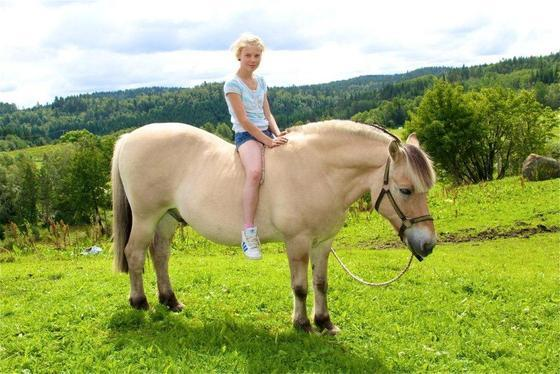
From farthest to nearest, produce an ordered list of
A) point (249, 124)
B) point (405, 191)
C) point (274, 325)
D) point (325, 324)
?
point (274, 325)
point (325, 324)
point (249, 124)
point (405, 191)

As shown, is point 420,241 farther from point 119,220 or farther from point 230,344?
point 119,220

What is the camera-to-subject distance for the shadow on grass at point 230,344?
502 cm

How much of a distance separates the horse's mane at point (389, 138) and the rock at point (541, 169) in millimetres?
23851

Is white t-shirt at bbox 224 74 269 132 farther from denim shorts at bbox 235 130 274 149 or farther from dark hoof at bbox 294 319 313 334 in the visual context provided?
dark hoof at bbox 294 319 313 334

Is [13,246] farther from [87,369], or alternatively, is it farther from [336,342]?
[336,342]

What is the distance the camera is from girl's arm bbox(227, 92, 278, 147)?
18.1 feet

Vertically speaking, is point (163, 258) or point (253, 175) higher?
point (253, 175)

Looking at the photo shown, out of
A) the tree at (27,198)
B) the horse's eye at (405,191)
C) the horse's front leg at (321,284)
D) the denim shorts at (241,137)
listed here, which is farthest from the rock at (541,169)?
the tree at (27,198)

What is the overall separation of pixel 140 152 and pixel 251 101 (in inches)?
68.3

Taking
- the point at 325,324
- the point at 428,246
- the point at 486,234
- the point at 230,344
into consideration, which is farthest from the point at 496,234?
the point at 230,344

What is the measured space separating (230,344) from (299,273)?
3.80 feet

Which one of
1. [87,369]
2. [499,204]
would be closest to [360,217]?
[499,204]

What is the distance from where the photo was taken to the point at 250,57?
5.52 metres

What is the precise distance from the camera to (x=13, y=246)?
573 inches
